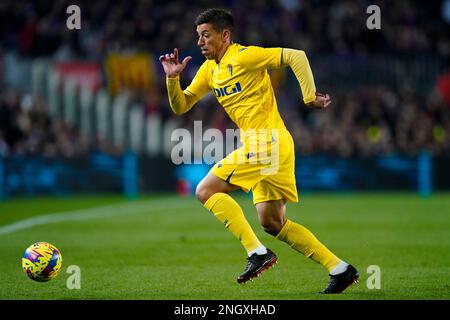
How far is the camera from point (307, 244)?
8.11 meters

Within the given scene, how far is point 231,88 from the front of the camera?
8.29m

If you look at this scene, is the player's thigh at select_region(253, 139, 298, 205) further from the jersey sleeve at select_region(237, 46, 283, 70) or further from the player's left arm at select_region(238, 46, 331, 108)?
the jersey sleeve at select_region(237, 46, 283, 70)

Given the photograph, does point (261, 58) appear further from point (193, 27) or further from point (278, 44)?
point (193, 27)

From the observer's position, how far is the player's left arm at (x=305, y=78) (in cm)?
794

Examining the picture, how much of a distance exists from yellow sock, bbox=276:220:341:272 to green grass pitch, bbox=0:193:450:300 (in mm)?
285

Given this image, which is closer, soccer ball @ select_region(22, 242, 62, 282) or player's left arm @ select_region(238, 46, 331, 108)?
player's left arm @ select_region(238, 46, 331, 108)

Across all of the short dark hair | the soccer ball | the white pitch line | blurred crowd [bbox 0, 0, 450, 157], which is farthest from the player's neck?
blurred crowd [bbox 0, 0, 450, 157]

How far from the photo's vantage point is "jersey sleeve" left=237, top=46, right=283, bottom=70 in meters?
8.09

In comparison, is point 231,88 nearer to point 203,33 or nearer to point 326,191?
point 203,33

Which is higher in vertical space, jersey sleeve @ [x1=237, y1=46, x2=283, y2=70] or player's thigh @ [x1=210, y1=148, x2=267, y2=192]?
jersey sleeve @ [x1=237, y1=46, x2=283, y2=70]

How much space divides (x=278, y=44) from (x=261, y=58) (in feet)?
53.2

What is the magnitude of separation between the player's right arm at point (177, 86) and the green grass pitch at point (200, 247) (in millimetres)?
1667

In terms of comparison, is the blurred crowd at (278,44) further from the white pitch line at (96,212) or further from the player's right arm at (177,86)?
the player's right arm at (177,86)

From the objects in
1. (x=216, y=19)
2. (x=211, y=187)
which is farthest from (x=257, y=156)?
(x=216, y=19)
